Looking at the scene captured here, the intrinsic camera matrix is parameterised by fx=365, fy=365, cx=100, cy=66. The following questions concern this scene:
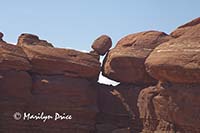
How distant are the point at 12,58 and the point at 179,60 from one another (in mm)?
10428

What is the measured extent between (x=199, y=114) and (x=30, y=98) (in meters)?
10.6

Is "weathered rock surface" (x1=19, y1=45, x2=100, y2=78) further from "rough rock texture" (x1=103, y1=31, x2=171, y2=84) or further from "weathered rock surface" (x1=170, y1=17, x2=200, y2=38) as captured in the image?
"weathered rock surface" (x1=170, y1=17, x2=200, y2=38)

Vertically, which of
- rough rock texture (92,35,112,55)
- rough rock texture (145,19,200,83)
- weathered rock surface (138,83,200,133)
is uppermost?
rough rock texture (92,35,112,55)

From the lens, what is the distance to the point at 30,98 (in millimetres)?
22500

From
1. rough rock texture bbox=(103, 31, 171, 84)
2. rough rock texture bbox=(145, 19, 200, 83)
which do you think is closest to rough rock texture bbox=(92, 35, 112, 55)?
rough rock texture bbox=(103, 31, 171, 84)

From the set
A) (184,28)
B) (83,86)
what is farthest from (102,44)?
(184,28)

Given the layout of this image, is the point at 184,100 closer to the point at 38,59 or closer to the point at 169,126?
the point at 169,126

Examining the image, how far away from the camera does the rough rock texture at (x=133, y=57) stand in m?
23.8

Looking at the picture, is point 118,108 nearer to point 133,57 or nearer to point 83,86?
point 83,86

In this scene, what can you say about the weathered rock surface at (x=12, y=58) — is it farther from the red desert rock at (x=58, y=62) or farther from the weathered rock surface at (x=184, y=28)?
the weathered rock surface at (x=184, y=28)

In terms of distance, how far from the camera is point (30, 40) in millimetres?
25266

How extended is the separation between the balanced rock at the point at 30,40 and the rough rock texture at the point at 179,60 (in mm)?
9872

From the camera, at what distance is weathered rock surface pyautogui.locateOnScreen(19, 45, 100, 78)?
23.5 metres

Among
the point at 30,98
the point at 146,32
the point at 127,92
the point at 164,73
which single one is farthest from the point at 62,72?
the point at 164,73
